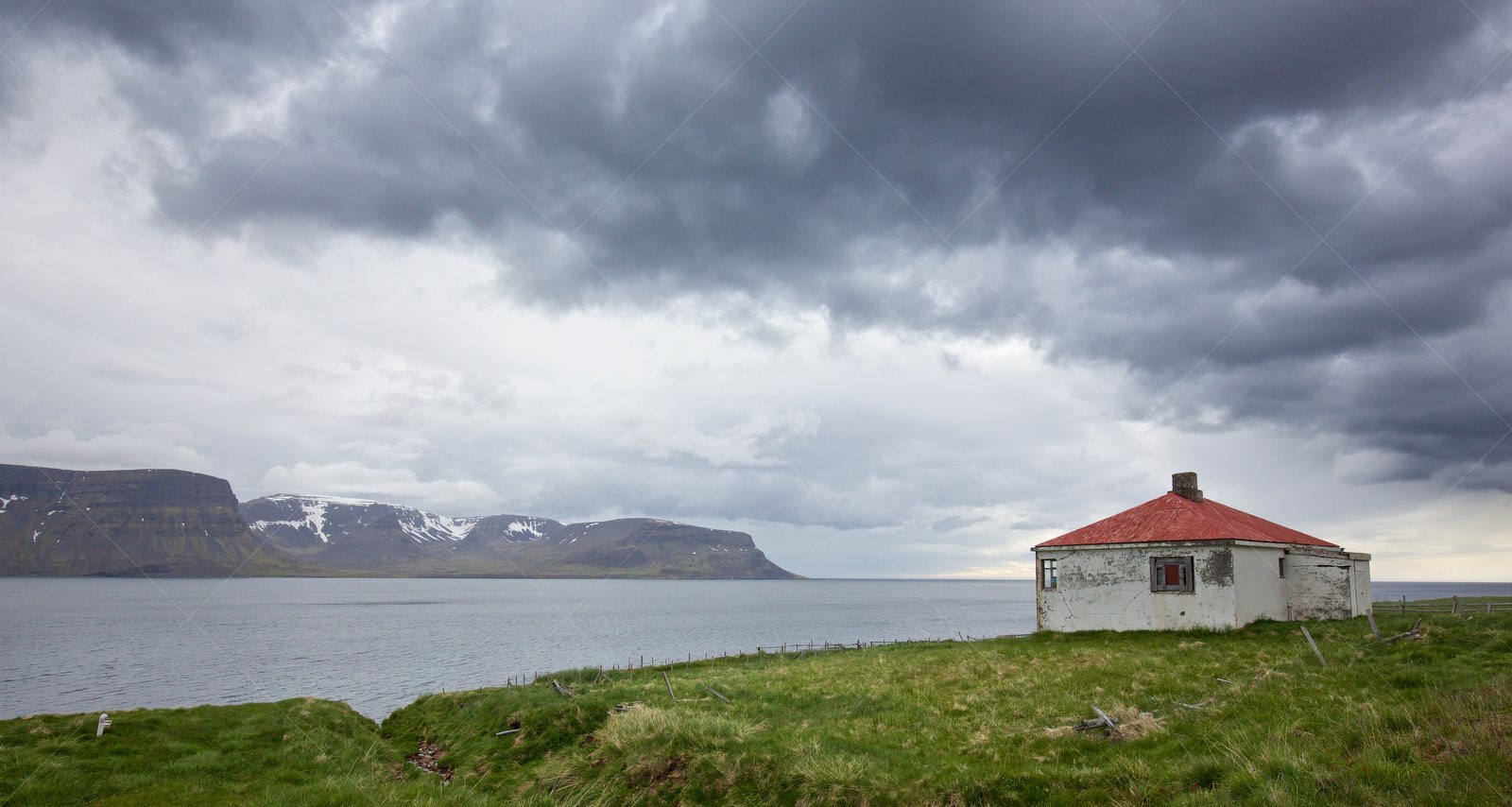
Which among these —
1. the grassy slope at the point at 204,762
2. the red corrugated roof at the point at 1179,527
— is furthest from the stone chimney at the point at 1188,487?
the grassy slope at the point at 204,762

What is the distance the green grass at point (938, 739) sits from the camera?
12898 mm

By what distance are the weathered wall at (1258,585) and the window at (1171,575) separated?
6.65 feet

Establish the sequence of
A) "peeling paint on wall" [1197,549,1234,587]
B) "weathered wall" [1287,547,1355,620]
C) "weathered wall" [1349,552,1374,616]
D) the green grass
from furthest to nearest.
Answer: "weathered wall" [1349,552,1374,616] → "weathered wall" [1287,547,1355,620] → "peeling paint on wall" [1197,549,1234,587] → the green grass

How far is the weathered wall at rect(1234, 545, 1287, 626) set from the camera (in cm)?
3509

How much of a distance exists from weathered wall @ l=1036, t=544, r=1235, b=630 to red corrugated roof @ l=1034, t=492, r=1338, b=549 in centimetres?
56

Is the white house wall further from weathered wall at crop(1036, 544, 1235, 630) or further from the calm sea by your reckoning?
the calm sea

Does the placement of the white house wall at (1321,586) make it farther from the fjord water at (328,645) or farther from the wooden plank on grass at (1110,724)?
the fjord water at (328,645)

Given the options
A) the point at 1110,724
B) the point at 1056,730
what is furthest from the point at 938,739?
the point at 1110,724

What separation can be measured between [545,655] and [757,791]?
70.1 meters

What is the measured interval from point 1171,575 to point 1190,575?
904 millimetres

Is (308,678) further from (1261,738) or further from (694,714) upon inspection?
(1261,738)

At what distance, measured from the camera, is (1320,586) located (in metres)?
37.2

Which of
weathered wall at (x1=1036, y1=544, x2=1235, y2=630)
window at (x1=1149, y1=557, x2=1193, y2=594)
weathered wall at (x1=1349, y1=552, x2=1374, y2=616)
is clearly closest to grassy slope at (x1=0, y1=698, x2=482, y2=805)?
weathered wall at (x1=1036, y1=544, x2=1235, y2=630)

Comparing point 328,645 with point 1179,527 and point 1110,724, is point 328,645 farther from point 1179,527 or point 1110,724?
point 1110,724
